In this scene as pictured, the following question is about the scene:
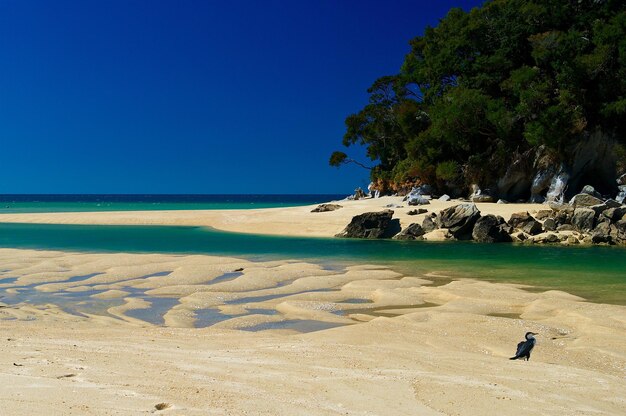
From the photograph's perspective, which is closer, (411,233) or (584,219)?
(584,219)

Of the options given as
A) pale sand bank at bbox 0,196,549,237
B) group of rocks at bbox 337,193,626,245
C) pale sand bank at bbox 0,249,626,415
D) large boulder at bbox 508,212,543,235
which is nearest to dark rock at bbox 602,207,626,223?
group of rocks at bbox 337,193,626,245

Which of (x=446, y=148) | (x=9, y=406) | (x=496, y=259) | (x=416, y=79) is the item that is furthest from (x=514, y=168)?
(x=9, y=406)

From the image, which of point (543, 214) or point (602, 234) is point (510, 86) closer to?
point (543, 214)

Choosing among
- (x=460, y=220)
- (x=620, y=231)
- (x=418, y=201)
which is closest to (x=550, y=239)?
(x=620, y=231)

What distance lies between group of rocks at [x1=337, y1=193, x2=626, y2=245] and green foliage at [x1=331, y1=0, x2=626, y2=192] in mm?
9202

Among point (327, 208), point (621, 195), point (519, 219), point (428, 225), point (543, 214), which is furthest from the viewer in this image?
point (327, 208)

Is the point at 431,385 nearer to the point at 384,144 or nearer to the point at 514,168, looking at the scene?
the point at 514,168

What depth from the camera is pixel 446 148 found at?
4441cm

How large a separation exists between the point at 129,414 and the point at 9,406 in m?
0.85

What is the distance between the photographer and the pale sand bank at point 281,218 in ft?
108

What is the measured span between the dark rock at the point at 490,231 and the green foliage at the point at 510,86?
35.9ft

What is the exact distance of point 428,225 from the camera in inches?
1155

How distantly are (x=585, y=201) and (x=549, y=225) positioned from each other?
3.52 metres

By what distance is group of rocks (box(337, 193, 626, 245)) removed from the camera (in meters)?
25.6
